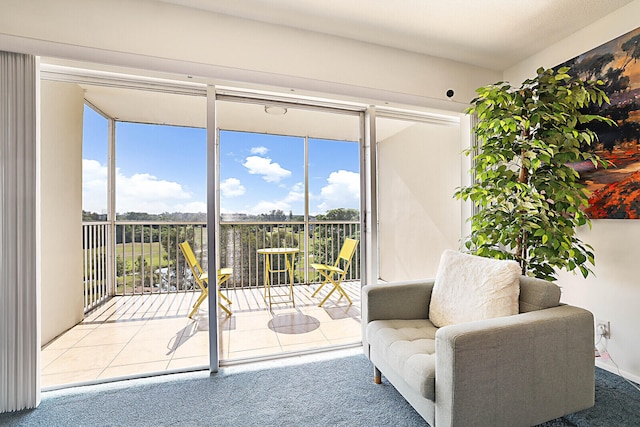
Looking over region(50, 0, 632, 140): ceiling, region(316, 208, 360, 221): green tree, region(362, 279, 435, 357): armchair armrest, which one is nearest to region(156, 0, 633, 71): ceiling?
region(50, 0, 632, 140): ceiling

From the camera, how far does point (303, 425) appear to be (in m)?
1.67

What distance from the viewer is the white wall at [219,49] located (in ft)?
6.01

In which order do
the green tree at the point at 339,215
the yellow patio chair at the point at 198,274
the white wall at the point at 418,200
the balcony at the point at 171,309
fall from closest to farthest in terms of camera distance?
the balcony at the point at 171,309 < the yellow patio chair at the point at 198,274 < the green tree at the point at 339,215 < the white wall at the point at 418,200

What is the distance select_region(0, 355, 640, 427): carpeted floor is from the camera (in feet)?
5.57

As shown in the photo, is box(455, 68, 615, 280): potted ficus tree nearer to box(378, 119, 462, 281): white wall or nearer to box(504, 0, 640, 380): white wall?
box(504, 0, 640, 380): white wall

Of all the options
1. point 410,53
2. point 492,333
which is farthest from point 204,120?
point 492,333

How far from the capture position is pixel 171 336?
99.0 inches

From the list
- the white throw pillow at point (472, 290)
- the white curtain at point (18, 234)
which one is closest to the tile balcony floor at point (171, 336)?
the white curtain at point (18, 234)

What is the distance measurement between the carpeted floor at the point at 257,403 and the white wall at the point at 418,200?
1292mm

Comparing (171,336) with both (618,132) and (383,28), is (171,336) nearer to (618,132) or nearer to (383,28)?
(383,28)

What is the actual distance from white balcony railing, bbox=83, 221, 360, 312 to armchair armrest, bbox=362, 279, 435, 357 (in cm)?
84

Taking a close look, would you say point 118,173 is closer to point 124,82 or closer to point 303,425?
point 124,82

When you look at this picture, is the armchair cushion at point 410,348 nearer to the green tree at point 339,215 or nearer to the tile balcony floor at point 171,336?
the tile balcony floor at point 171,336

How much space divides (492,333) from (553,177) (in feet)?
4.49
